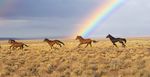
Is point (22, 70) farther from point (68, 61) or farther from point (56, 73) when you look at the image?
point (68, 61)

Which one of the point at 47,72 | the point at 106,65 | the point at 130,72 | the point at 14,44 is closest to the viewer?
the point at 130,72

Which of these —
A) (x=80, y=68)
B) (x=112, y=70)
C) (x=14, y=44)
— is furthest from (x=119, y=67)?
(x=14, y=44)

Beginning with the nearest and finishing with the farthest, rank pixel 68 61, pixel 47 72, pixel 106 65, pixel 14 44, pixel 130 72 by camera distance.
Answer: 1. pixel 130 72
2. pixel 47 72
3. pixel 106 65
4. pixel 68 61
5. pixel 14 44

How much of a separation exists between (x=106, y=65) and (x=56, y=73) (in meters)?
3.63

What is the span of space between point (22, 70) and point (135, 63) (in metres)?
6.66

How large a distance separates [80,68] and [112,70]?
1.74 meters

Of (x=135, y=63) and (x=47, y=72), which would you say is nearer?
(x=47, y=72)

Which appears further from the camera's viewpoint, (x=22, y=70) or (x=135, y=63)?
(x=135, y=63)

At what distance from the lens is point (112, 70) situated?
1959cm

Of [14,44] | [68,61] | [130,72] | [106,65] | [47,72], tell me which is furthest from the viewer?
[14,44]

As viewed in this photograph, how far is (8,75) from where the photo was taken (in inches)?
734

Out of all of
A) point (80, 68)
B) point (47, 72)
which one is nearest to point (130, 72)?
point (80, 68)

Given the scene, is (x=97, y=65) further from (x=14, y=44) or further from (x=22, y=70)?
(x=14, y=44)

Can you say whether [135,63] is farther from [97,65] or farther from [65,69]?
[65,69]
